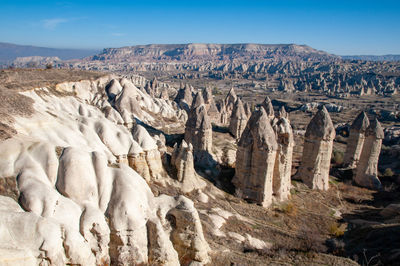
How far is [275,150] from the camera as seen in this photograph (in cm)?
1952

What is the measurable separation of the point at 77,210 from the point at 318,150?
20.1 m

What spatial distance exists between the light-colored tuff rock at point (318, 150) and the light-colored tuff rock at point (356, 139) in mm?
6296

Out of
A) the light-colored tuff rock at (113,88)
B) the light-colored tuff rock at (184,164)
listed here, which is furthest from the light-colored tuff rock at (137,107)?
the light-colored tuff rock at (184,164)

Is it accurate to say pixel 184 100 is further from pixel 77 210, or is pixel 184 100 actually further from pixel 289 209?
pixel 77 210

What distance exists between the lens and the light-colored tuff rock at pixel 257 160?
19.4 meters

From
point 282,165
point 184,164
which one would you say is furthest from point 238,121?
point 184,164

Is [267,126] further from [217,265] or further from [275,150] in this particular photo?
[217,265]

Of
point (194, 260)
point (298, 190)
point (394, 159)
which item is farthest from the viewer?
point (394, 159)

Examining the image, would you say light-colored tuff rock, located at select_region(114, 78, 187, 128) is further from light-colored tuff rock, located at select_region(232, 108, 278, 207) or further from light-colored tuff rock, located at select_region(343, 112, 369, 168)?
light-colored tuff rock, located at select_region(343, 112, 369, 168)

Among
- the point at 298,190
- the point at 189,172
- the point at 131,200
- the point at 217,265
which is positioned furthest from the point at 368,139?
the point at 131,200

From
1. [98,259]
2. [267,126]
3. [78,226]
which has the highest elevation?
[267,126]

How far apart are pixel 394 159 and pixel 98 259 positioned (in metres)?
38.4

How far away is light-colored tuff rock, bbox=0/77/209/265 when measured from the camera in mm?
7609

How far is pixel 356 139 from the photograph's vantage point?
28.7 metres
